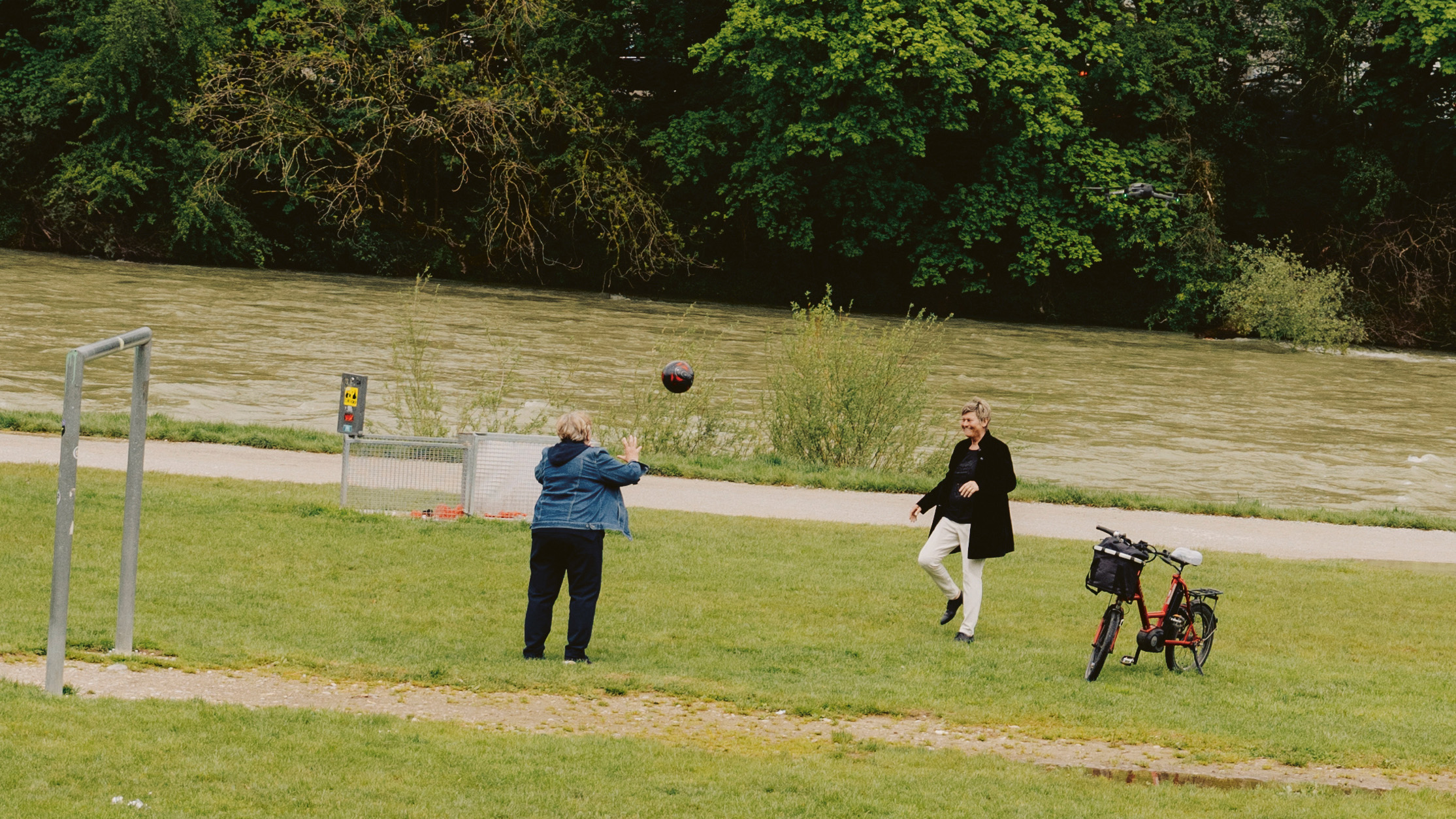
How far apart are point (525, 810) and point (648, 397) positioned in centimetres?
1351

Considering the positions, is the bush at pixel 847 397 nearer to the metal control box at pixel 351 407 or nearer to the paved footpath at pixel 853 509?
the paved footpath at pixel 853 509

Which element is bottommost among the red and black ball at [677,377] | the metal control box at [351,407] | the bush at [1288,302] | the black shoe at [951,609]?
the black shoe at [951,609]

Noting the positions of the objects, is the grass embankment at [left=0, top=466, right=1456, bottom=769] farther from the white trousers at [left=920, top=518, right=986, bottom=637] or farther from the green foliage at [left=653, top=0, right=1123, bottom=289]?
the green foliage at [left=653, top=0, right=1123, bottom=289]

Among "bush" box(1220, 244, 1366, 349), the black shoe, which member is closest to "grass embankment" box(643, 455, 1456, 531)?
the black shoe

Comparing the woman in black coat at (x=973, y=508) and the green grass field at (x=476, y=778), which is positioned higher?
the woman in black coat at (x=973, y=508)

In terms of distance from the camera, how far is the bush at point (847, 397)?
19047 mm

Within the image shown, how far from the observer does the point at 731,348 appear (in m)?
35.8

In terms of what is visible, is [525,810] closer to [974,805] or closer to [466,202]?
[974,805]

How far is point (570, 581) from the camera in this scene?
9375 millimetres

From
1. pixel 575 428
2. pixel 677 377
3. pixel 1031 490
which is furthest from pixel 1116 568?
pixel 1031 490

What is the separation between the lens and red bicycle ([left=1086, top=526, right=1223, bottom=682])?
969 cm

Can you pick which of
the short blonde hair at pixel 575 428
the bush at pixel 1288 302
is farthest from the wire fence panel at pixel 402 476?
the bush at pixel 1288 302

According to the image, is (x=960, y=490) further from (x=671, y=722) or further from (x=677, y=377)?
(x=677, y=377)

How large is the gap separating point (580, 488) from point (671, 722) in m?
1.74
